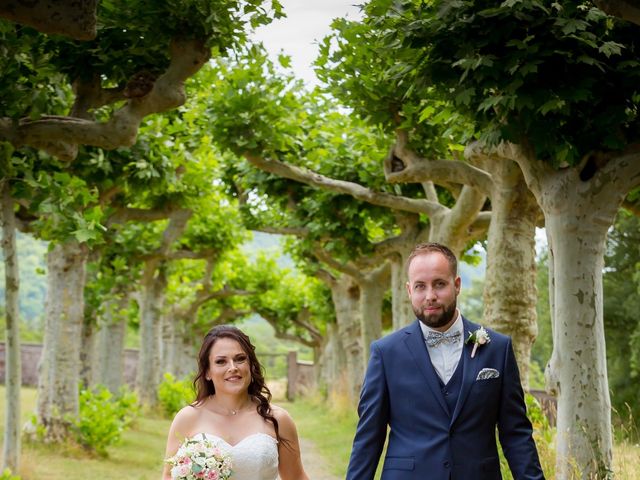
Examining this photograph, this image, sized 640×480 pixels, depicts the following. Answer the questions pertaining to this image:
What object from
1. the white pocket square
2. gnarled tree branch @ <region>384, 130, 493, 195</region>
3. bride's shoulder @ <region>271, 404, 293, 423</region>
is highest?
gnarled tree branch @ <region>384, 130, 493, 195</region>

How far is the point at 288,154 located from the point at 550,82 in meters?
8.46

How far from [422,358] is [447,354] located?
0.49ft

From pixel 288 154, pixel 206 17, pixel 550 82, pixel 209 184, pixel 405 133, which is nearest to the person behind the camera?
pixel 550 82

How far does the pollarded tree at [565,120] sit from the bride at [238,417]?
112 inches

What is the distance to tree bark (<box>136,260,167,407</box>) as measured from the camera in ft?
80.0

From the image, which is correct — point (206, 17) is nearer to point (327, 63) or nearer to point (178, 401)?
point (327, 63)

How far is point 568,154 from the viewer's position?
700 cm

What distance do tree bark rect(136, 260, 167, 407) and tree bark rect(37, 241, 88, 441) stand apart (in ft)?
30.8

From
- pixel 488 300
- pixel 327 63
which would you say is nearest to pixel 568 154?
pixel 488 300

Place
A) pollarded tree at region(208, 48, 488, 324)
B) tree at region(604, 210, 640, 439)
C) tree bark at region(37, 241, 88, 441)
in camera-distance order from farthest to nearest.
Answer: tree at region(604, 210, 640, 439)
tree bark at region(37, 241, 88, 441)
pollarded tree at region(208, 48, 488, 324)

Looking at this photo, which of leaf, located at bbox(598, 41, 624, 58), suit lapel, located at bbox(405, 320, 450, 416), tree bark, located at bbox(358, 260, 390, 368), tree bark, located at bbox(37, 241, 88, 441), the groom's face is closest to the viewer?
the groom's face

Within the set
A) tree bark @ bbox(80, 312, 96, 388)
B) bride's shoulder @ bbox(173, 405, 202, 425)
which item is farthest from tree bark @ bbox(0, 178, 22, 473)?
tree bark @ bbox(80, 312, 96, 388)

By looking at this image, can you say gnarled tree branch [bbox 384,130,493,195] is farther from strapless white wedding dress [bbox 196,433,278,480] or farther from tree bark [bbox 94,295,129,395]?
tree bark [bbox 94,295,129,395]

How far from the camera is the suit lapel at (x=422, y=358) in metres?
4.20
